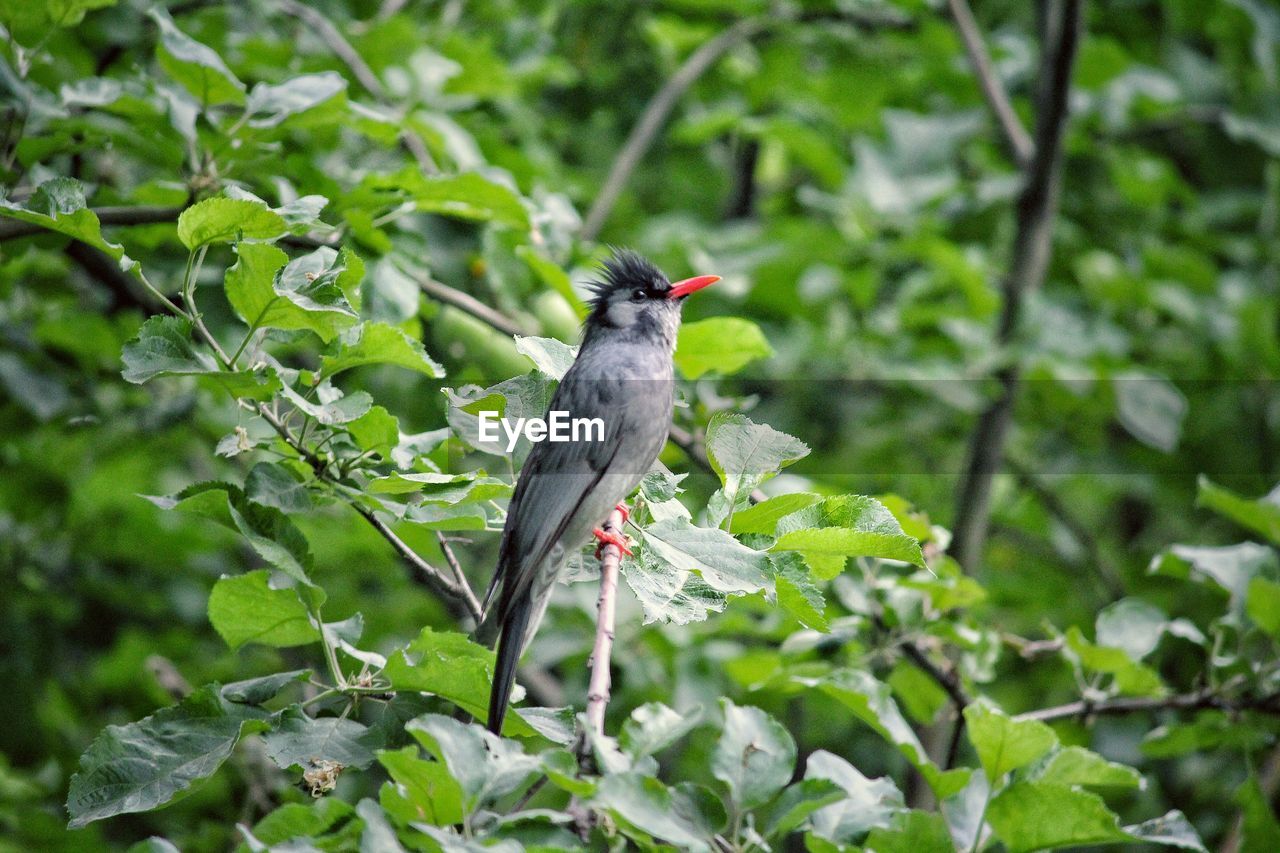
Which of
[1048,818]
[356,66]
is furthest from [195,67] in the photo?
[1048,818]

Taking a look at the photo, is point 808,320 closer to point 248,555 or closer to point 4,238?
point 248,555

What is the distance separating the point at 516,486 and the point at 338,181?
1604mm

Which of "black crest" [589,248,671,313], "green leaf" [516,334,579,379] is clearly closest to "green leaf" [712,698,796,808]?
"green leaf" [516,334,579,379]

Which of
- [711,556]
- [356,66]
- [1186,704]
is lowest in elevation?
[1186,704]

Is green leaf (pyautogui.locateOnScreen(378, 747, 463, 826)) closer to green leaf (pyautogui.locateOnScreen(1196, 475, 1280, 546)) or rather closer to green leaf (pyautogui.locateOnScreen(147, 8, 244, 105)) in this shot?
green leaf (pyautogui.locateOnScreen(147, 8, 244, 105))

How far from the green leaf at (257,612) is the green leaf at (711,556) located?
728 mm

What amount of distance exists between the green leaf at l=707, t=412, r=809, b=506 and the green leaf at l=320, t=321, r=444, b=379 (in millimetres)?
557

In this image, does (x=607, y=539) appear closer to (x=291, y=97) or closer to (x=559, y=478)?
(x=559, y=478)

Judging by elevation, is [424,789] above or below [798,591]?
below

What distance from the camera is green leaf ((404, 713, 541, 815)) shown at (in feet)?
5.63

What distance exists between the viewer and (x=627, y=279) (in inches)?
129

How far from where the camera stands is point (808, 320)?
607 cm

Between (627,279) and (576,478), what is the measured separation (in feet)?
3.06

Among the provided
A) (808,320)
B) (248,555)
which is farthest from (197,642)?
(808,320)
